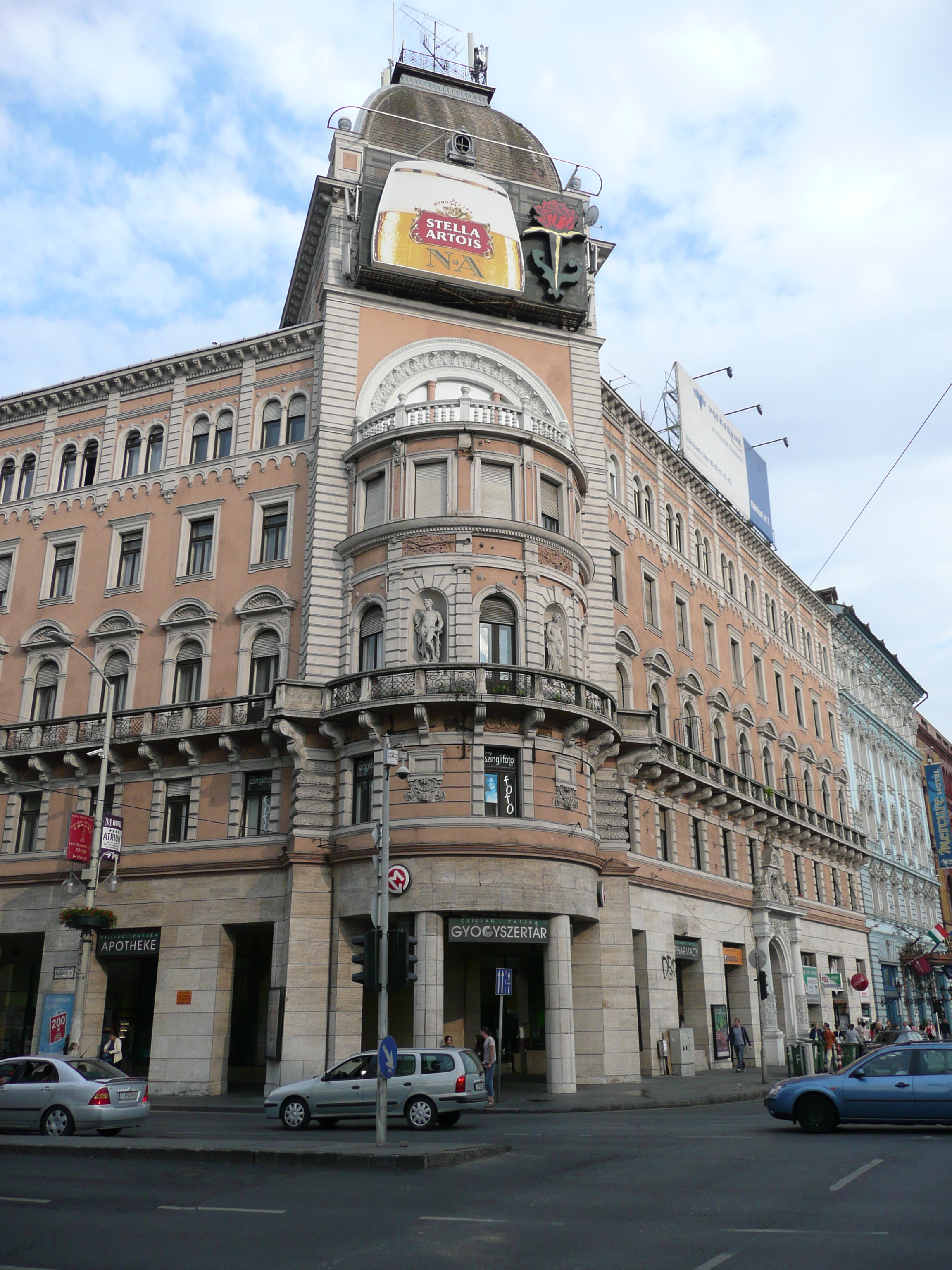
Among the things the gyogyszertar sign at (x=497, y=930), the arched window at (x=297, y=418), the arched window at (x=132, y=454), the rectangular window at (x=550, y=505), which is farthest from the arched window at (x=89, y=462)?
the gyogyszertar sign at (x=497, y=930)

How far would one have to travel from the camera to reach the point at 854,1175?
14141mm

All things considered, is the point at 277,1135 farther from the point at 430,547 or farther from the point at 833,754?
the point at 833,754

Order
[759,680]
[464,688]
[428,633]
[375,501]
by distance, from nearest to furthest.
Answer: [464,688] < [428,633] < [375,501] < [759,680]

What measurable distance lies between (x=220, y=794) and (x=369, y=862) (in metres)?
6.49

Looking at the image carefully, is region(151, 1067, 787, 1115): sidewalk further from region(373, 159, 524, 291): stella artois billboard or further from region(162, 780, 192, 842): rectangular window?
region(373, 159, 524, 291): stella artois billboard

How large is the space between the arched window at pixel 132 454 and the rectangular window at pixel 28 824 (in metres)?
12.1

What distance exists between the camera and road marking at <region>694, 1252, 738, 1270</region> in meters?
9.37

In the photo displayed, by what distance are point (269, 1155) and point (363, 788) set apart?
16.1 m

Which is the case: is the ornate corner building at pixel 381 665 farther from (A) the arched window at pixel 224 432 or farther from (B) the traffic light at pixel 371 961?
(B) the traffic light at pixel 371 961

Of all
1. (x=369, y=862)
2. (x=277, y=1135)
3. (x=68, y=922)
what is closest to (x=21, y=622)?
(x=68, y=922)

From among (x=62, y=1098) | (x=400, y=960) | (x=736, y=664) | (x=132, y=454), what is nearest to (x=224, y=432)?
(x=132, y=454)

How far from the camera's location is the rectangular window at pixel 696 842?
43.7m

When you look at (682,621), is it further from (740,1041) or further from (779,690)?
(740,1041)

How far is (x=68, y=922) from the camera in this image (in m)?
29.4
